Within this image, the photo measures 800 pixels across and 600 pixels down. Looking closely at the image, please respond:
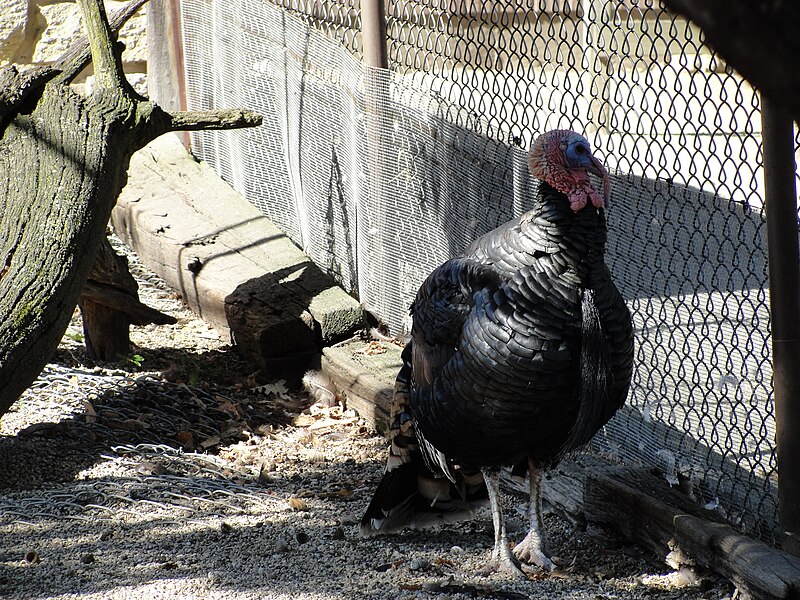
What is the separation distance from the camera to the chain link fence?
338 centimetres

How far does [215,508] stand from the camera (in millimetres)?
3902

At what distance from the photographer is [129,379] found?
204 inches

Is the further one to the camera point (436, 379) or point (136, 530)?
point (136, 530)

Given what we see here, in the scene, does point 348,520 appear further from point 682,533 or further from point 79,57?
point 79,57

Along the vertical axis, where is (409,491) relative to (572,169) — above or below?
below

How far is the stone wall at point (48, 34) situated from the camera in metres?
7.52

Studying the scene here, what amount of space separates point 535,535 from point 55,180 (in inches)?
99.0

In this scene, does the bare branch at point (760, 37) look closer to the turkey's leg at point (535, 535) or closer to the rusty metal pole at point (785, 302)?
the rusty metal pole at point (785, 302)

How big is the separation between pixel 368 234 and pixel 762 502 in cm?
268

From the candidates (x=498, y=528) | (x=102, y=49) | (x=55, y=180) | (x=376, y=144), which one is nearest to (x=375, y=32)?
(x=376, y=144)

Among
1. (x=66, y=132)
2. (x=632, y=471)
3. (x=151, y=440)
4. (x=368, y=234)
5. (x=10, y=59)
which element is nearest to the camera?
(x=632, y=471)

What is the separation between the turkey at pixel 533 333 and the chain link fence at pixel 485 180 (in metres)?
0.48

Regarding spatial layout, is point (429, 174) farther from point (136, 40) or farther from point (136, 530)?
point (136, 40)

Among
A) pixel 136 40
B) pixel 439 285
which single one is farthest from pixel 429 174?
pixel 136 40
